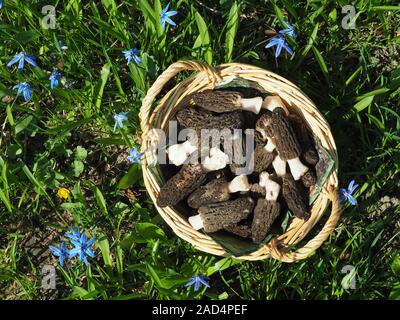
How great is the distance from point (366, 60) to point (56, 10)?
1735 millimetres

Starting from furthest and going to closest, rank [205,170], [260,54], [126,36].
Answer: [260,54]
[126,36]
[205,170]

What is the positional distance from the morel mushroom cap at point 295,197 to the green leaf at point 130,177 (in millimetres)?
764

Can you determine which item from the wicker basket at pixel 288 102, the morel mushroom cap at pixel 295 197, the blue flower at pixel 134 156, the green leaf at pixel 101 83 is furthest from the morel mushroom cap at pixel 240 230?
the green leaf at pixel 101 83

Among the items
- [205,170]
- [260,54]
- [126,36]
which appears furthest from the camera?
[260,54]

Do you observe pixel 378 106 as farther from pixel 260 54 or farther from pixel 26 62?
pixel 26 62

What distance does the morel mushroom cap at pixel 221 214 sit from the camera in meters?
2.90

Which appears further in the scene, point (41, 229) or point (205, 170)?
point (41, 229)

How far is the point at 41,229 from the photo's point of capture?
3.33 metres

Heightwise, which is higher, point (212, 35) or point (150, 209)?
point (212, 35)

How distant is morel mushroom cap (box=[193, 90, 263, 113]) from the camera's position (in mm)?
2984

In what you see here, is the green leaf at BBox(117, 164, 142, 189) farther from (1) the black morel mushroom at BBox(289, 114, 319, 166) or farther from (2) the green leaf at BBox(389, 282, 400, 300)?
(2) the green leaf at BBox(389, 282, 400, 300)

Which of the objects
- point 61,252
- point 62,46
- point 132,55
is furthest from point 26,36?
point 61,252
